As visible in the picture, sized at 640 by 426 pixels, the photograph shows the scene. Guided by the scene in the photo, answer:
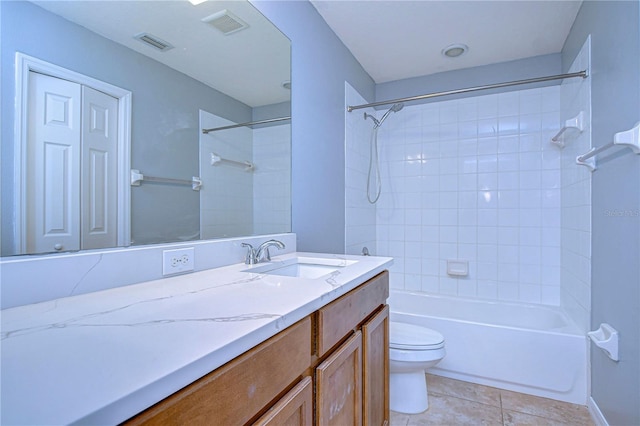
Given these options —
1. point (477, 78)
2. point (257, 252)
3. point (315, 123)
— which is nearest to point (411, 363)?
point (257, 252)

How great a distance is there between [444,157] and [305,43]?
1603mm

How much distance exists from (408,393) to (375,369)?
70cm

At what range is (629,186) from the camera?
1333 mm

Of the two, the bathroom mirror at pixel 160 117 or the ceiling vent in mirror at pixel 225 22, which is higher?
the ceiling vent in mirror at pixel 225 22

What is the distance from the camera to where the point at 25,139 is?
749 millimetres

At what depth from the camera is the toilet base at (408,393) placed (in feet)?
5.88

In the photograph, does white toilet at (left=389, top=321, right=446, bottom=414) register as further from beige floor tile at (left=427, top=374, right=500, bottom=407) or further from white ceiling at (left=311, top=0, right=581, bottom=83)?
white ceiling at (left=311, top=0, right=581, bottom=83)

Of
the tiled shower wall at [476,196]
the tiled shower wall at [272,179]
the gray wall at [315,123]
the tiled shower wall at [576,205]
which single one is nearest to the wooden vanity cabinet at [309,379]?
the tiled shower wall at [272,179]

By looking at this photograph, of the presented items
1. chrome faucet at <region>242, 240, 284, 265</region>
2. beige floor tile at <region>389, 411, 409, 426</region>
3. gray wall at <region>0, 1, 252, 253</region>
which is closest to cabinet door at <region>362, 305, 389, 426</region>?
A: beige floor tile at <region>389, 411, 409, 426</region>

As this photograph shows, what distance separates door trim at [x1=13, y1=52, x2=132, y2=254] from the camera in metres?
0.74

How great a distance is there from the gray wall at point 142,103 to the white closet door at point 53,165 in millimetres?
43

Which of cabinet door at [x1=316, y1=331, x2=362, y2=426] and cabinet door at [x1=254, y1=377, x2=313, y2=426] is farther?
cabinet door at [x1=316, y1=331, x2=362, y2=426]

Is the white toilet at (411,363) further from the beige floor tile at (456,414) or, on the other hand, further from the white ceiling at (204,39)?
the white ceiling at (204,39)

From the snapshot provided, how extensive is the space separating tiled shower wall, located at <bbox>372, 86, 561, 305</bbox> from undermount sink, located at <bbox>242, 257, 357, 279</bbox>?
1.62 metres
